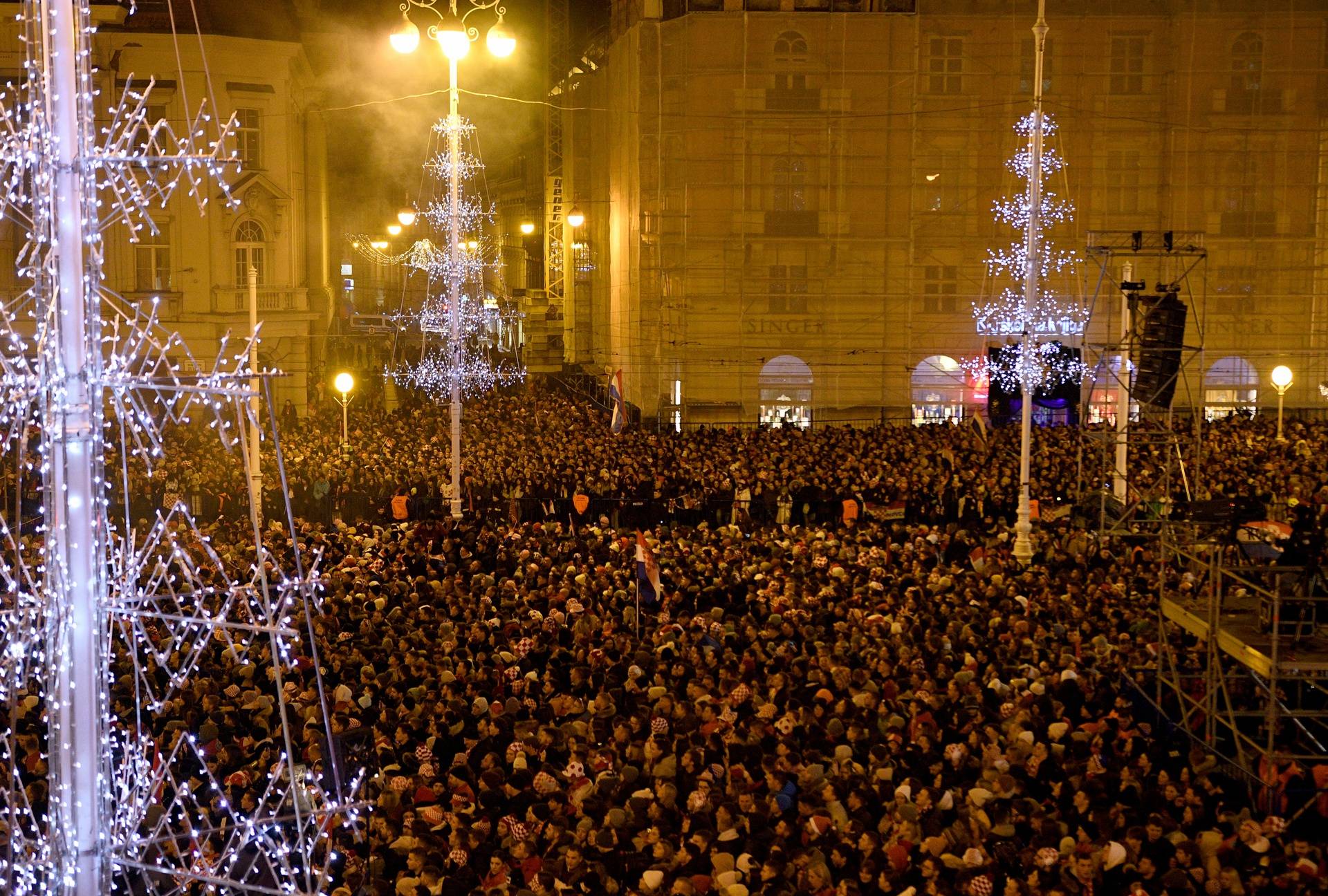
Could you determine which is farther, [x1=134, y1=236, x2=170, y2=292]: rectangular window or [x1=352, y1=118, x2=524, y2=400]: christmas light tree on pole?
[x1=352, y1=118, x2=524, y2=400]: christmas light tree on pole

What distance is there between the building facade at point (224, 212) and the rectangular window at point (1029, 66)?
59.7 feet

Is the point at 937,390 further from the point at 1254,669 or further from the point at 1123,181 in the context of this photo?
the point at 1254,669

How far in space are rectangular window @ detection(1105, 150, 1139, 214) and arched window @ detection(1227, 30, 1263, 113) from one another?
2.73m

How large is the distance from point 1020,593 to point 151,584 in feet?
38.9

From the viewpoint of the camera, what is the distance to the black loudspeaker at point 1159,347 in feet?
54.2

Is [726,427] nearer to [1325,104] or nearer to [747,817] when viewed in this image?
[1325,104]

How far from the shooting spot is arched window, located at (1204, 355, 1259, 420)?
A: 37.0m

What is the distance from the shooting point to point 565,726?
11797 mm

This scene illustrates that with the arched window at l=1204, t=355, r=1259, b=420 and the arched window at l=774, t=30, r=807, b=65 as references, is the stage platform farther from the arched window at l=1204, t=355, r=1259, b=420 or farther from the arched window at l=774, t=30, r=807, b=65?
the arched window at l=1204, t=355, r=1259, b=420

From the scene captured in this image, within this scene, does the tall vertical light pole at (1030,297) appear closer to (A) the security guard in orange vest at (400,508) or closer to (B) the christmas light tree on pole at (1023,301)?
(A) the security guard in orange vest at (400,508)

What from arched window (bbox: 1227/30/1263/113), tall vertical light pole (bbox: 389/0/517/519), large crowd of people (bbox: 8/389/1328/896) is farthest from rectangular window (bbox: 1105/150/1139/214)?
tall vertical light pole (bbox: 389/0/517/519)

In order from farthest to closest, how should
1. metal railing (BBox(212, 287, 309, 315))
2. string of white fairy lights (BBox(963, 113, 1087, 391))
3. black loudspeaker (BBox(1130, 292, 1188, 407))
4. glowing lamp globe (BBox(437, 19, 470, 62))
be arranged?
1. metal railing (BBox(212, 287, 309, 315))
2. string of white fairy lights (BBox(963, 113, 1087, 391))
3. glowing lamp globe (BBox(437, 19, 470, 62))
4. black loudspeaker (BBox(1130, 292, 1188, 407))

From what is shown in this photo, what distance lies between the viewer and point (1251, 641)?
38.6 ft

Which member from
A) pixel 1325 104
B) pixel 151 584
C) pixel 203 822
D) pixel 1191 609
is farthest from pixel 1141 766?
pixel 1325 104
